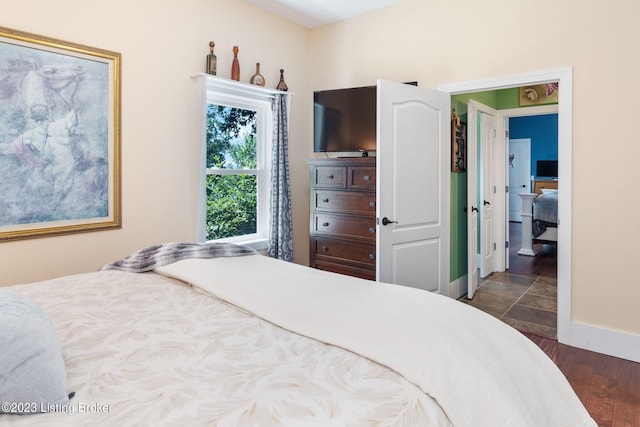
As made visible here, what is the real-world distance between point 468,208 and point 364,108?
1.54 meters

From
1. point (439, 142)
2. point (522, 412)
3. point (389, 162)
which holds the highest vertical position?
point (439, 142)

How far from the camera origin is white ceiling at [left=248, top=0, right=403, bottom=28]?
3.68m

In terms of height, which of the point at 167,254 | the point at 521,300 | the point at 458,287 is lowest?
the point at 521,300

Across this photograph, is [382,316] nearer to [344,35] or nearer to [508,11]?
[508,11]

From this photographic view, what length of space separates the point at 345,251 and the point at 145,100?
2.00 meters

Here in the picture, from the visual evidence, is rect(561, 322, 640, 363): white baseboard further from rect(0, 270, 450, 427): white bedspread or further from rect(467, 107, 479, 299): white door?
rect(0, 270, 450, 427): white bedspread

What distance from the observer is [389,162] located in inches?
124

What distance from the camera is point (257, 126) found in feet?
12.8

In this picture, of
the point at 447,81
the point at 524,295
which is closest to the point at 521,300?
the point at 524,295

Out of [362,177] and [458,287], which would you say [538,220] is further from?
[362,177]

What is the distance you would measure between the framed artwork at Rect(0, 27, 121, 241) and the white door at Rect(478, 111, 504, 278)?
13.1 ft

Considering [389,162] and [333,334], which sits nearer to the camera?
[333,334]

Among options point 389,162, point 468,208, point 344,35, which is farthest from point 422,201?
point 344,35

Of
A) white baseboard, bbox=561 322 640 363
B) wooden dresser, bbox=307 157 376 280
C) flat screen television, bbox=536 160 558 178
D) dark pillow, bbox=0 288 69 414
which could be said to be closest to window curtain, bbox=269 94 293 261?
wooden dresser, bbox=307 157 376 280
